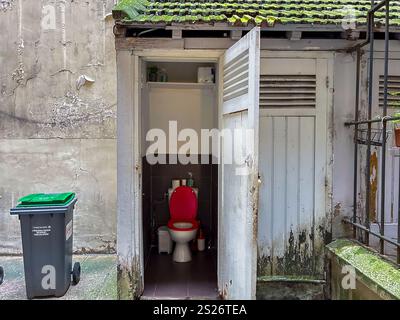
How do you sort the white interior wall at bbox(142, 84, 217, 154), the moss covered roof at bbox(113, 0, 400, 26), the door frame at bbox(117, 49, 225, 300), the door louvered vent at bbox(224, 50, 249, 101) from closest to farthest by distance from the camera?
the door louvered vent at bbox(224, 50, 249, 101), the moss covered roof at bbox(113, 0, 400, 26), the door frame at bbox(117, 49, 225, 300), the white interior wall at bbox(142, 84, 217, 154)

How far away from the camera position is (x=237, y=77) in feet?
10.7

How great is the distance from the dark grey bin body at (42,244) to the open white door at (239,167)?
168cm

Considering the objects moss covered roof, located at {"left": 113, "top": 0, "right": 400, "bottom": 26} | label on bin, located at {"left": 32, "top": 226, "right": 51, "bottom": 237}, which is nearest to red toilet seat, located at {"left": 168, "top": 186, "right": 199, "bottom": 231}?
label on bin, located at {"left": 32, "top": 226, "right": 51, "bottom": 237}

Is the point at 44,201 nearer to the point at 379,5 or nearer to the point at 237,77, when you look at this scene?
the point at 237,77

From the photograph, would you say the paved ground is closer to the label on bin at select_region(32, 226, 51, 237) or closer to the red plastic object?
the label on bin at select_region(32, 226, 51, 237)

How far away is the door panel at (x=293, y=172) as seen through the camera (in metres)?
3.87

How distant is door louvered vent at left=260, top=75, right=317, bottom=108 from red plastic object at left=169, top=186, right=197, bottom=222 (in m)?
2.11

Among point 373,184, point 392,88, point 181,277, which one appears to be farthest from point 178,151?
point 392,88

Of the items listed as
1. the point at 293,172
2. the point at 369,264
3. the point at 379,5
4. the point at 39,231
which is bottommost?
the point at 369,264

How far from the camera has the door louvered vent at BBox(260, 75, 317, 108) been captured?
387 centimetres

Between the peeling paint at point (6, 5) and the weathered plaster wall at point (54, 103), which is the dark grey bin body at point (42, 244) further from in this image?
the peeling paint at point (6, 5)

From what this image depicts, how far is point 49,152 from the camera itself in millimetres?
5562

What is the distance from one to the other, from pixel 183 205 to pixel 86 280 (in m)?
1.65

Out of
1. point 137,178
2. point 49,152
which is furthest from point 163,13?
point 49,152
